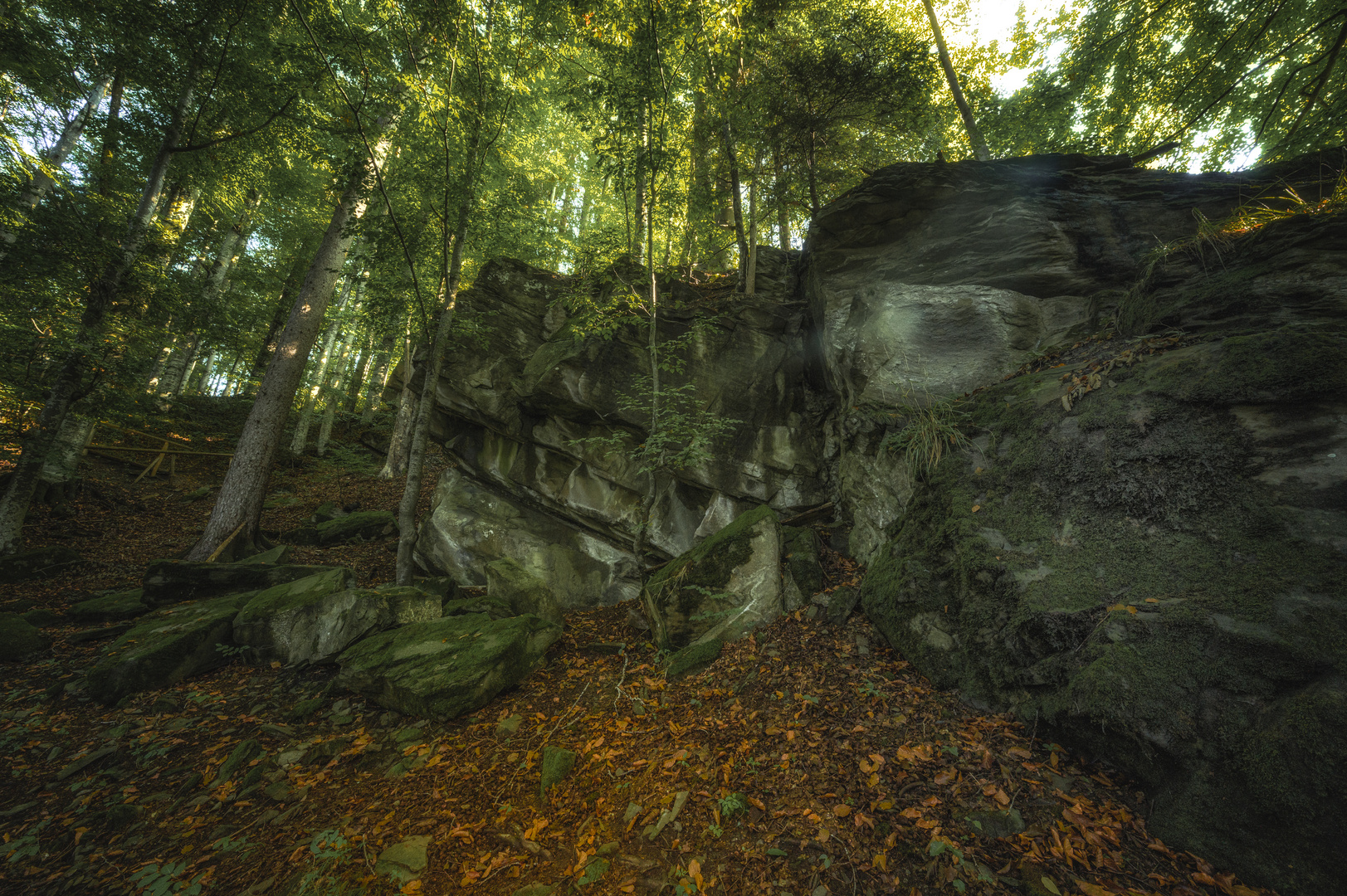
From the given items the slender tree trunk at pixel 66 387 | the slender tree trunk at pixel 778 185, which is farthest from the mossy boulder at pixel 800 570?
the slender tree trunk at pixel 66 387

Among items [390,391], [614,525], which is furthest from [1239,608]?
[390,391]

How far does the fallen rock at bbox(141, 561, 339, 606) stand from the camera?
6707 mm

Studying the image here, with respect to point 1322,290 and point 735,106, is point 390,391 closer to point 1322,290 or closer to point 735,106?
point 735,106

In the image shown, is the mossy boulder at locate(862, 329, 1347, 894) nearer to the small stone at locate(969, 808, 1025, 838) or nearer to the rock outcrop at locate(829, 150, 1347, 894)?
the rock outcrop at locate(829, 150, 1347, 894)

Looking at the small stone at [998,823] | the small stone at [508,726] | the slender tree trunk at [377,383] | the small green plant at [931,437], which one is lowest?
the small stone at [508,726]

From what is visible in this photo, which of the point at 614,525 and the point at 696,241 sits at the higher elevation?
the point at 696,241

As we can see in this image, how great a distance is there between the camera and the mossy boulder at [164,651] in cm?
481

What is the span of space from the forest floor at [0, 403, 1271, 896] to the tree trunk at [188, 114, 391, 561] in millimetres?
3145

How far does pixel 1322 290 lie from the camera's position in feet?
11.6

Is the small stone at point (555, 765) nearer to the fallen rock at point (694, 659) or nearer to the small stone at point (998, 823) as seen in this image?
the fallen rock at point (694, 659)

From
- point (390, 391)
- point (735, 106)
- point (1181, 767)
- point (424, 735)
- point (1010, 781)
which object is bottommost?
point (424, 735)

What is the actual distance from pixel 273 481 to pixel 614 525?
11714 mm

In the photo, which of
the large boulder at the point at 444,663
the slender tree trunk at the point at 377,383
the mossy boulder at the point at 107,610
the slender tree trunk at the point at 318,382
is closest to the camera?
the large boulder at the point at 444,663

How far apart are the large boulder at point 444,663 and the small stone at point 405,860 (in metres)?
1.24
